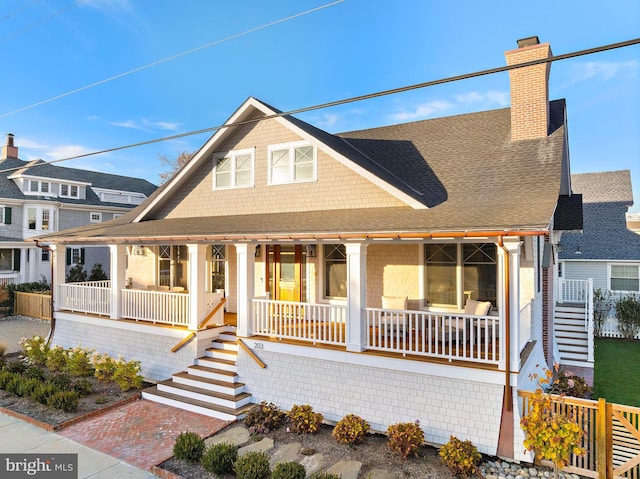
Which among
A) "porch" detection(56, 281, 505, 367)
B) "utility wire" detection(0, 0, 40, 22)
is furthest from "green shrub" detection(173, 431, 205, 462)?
"utility wire" detection(0, 0, 40, 22)

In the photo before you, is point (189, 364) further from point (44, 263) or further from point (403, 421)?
point (44, 263)

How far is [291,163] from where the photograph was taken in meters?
11.6

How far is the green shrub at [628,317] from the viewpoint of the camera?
53.6 feet

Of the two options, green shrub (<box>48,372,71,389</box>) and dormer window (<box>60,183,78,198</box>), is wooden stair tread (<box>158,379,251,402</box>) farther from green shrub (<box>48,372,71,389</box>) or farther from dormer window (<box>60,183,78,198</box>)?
dormer window (<box>60,183,78,198</box>)

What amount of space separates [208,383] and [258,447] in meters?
2.78

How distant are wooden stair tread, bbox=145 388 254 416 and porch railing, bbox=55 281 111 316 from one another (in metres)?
4.01

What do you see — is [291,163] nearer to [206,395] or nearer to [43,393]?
[206,395]

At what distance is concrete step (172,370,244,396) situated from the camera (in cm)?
907

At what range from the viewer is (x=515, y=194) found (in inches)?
352

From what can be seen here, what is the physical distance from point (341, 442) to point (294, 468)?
178cm

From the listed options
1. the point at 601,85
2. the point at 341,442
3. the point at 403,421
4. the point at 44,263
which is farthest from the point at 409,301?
the point at 44,263

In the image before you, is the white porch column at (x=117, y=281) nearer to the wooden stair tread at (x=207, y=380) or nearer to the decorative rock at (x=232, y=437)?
the wooden stair tread at (x=207, y=380)

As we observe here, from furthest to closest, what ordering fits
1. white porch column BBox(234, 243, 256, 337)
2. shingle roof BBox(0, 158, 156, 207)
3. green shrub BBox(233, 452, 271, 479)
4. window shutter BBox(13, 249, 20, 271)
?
shingle roof BBox(0, 158, 156, 207) < window shutter BBox(13, 249, 20, 271) < white porch column BBox(234, 243, 256, 337) < green shrub BBox(233, 452, 271, 479)

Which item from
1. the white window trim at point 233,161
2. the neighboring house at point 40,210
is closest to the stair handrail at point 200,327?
the white window trim at point 233,161
